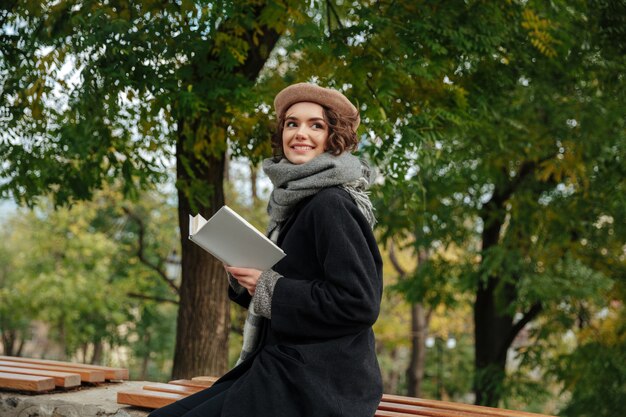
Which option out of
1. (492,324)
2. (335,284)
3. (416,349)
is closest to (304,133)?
(335,284)

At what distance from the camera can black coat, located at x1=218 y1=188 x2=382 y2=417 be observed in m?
2.47

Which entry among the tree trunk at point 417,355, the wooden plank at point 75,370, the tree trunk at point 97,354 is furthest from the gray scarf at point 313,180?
the tree trunk at point 97,354

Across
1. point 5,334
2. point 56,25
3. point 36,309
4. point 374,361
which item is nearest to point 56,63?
point 56,25

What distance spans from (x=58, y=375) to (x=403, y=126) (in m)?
2.77

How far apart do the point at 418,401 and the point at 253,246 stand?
66.4 inches

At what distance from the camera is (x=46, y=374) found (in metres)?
4.23

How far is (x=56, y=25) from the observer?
18.2 feet

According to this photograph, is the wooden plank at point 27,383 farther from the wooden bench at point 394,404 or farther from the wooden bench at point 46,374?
the wooden bench at point 394,404

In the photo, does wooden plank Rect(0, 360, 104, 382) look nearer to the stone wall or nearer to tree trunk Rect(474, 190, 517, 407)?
the stone wall

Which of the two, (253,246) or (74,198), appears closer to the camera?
(253,246)

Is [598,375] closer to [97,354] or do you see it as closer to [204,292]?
[204,292]

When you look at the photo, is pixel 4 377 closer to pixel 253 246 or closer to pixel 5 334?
pixel 253 246

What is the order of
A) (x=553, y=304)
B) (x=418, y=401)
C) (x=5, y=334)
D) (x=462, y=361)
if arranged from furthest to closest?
1. (x=5, y=334)
2. (x=462, y=361)
3. (x=553, y=304)
4. (x=418, y=401)

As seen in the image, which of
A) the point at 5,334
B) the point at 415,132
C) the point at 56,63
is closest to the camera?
the point at 415,132
